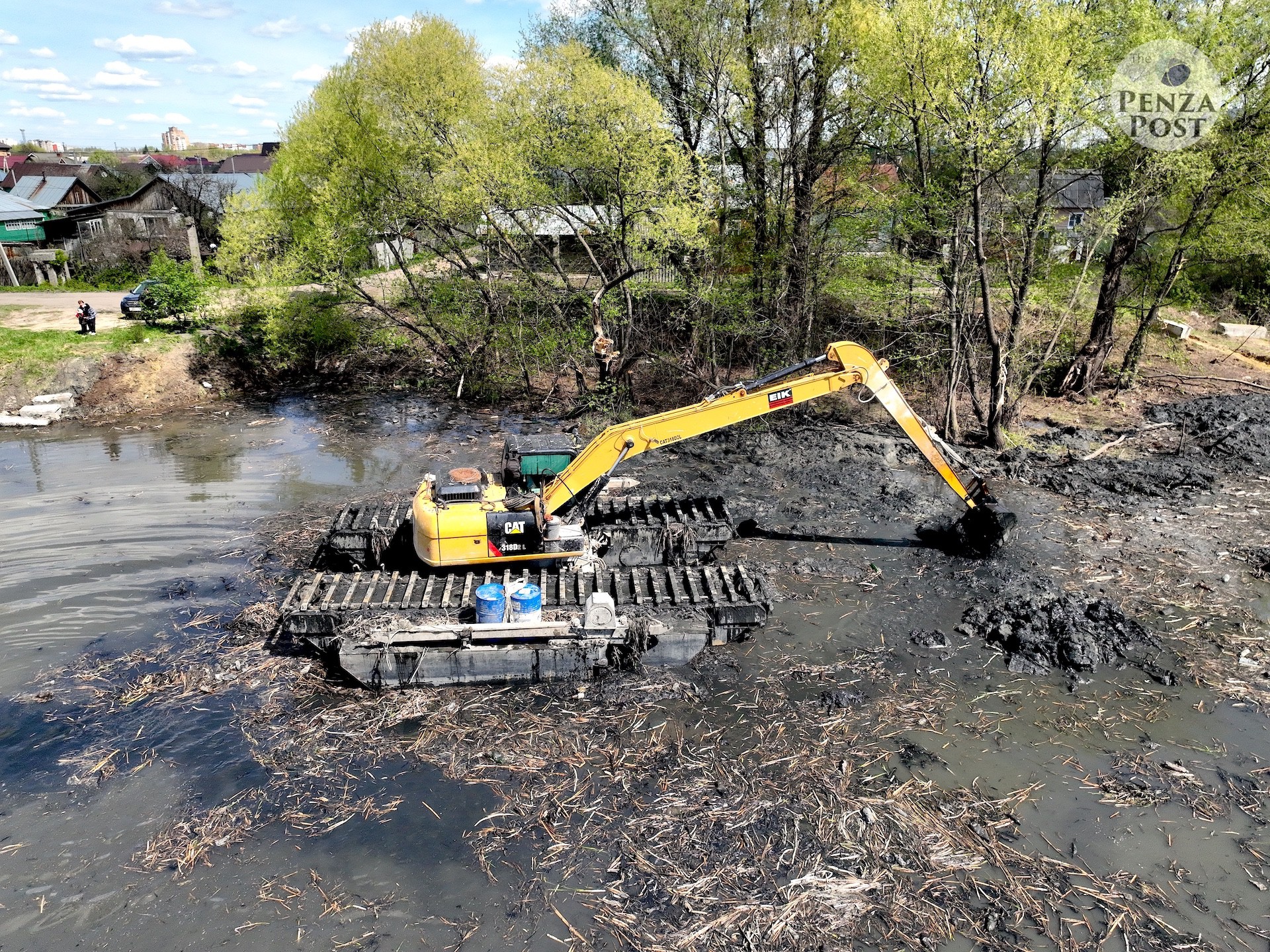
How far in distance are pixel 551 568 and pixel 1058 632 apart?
21.3 ft

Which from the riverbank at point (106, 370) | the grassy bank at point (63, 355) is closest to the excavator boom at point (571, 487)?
the riverbank at point (106, 370)

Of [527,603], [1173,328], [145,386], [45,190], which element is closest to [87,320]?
[145,386]

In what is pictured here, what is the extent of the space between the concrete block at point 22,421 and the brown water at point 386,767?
617cm

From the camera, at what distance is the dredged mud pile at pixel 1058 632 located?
9.23 meters

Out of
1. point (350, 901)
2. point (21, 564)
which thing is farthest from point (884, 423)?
point (21, 564)

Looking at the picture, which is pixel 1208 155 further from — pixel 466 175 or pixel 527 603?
pixel 527 603

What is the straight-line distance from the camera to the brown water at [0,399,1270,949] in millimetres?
6176

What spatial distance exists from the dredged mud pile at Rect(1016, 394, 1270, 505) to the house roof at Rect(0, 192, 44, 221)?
138 ft

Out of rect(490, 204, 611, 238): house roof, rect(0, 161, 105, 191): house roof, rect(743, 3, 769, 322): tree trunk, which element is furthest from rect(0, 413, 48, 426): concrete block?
rect(0, 161, 105, 191): house roof

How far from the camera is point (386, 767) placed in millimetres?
7742

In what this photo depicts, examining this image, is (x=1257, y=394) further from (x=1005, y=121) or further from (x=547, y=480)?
(x=547, y=480)

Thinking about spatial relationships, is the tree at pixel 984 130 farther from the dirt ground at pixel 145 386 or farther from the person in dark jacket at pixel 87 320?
the person in dark jacket at pixel 87 320

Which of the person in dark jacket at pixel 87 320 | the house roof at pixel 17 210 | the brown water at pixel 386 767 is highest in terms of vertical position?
the house roof at pixel 17 210

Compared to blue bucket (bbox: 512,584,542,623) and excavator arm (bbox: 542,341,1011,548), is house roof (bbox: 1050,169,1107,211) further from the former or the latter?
blue bucket (bbox: 512,584,542,623)
